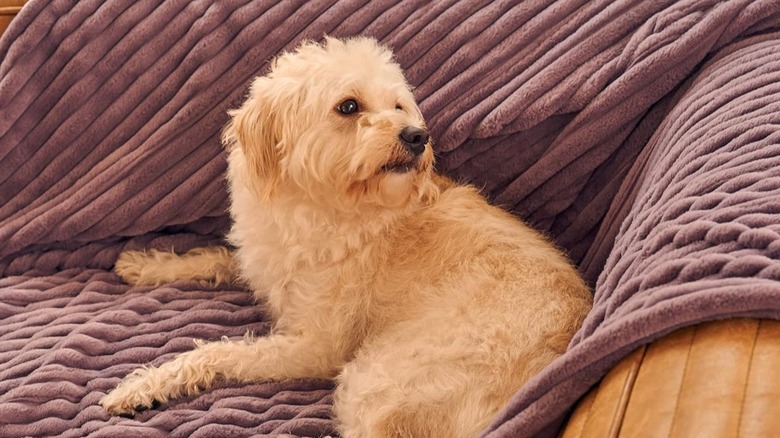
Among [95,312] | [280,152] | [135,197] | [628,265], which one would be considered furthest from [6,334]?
[628,265]

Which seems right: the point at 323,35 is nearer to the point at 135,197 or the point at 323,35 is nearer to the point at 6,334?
the point at 135,197

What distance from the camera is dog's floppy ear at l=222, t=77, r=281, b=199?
5.67 ft

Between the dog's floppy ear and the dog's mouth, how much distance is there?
276 mm

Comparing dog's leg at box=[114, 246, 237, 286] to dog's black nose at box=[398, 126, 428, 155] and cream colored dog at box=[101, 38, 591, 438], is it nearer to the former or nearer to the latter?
cream colored dog at box=[101, 38, 591, 438]

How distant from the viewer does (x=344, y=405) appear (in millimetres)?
1592

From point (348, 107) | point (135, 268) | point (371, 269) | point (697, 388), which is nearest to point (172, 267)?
point (135, 268)

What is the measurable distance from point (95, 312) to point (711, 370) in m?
1.55

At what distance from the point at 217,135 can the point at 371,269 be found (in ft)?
2.14

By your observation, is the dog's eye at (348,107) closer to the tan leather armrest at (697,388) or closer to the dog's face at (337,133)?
the dog's face at (337,133)

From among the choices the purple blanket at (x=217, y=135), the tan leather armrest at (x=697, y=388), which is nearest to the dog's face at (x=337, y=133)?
the purple blanket at (x=217, y=135)

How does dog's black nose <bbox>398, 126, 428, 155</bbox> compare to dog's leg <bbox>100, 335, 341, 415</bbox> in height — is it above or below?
above

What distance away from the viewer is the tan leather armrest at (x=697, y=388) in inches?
34.2

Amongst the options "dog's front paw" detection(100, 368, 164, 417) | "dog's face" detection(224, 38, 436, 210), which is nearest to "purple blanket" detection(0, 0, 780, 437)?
"dog's front paw" detection(100, 368, 164, 417)

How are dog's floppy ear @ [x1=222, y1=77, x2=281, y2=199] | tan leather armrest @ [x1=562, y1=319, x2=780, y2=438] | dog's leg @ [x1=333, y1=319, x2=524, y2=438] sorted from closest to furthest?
tan leather armrest @ [x1=562, y1=319, x2=780, y2=438]
dog's leg @ [x1=333, y1=319, x2=524, y2=438]
dog's floppy ear @ [x1=222, y1=77, x2=281, y2=199]
